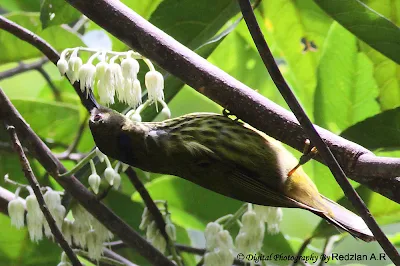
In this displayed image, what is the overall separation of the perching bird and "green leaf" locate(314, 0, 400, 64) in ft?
1.27

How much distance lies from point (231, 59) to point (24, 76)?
49.3 inches

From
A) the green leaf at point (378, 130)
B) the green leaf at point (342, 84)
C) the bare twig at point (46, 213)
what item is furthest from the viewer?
the green leaf at point (342, 84)

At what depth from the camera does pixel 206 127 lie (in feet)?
5.33

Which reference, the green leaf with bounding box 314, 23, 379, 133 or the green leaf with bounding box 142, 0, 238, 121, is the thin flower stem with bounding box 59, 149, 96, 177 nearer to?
the green leaf with bounding box 142, 0, 238, 121

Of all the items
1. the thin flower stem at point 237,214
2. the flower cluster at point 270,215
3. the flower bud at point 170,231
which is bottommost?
the flower bud at point 170,231

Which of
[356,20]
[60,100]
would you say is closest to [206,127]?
[356,20]

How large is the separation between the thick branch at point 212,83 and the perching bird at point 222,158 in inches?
11.4

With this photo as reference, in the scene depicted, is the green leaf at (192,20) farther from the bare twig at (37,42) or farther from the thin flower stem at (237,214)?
the thin flower stem at (237,214)

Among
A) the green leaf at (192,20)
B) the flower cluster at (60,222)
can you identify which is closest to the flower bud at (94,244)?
the flower cluster at (60,222)

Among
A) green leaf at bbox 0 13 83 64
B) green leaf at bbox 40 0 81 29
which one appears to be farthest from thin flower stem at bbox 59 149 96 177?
green leaf at bbox 0 13 83 64

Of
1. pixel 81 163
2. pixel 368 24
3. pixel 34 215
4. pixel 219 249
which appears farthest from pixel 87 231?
pixel 368 24

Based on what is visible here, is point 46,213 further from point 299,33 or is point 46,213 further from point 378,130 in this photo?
point 299,33

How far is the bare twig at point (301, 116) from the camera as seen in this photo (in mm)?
954

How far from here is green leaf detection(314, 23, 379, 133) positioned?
1888 millimetres
